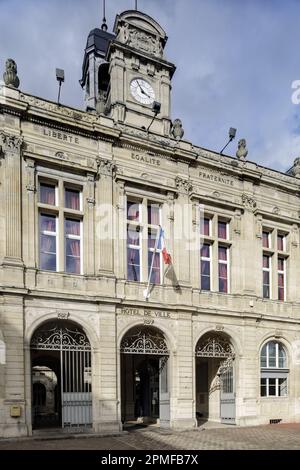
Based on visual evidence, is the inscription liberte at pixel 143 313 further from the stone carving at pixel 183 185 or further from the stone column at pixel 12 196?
the stone carving at pixel 183 185

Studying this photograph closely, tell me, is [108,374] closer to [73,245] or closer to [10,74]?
[73,245]

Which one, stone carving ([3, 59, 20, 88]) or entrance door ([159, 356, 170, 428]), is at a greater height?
stone carving ([3, 59, 20, 88])

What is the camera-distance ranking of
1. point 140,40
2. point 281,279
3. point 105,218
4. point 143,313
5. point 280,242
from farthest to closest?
point 280,242 < point 281,279 < point 140,40 < point 143,313 < point 105,218

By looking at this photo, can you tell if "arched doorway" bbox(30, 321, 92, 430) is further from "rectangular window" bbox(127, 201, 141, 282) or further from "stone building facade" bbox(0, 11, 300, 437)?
"rectangular window" bbox(127, 201, 141, 282)

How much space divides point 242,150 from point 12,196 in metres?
11.9

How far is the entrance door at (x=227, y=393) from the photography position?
73.6ft

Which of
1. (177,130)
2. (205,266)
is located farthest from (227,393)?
(177,130)

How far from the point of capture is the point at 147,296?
66.2 feet

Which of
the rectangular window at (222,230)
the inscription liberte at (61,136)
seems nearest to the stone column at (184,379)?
the rectangular window at (222,230)

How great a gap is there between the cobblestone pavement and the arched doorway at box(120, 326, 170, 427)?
6.73ft

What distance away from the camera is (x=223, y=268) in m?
23.4

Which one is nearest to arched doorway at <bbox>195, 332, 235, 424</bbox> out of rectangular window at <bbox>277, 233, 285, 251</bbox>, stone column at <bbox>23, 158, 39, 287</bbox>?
rectangular window at <bbox>277, 233, 285, 251</bbox>

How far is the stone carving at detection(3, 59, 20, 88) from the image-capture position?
735 inches

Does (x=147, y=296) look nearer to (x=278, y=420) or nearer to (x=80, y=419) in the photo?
(x=80, y=419)
